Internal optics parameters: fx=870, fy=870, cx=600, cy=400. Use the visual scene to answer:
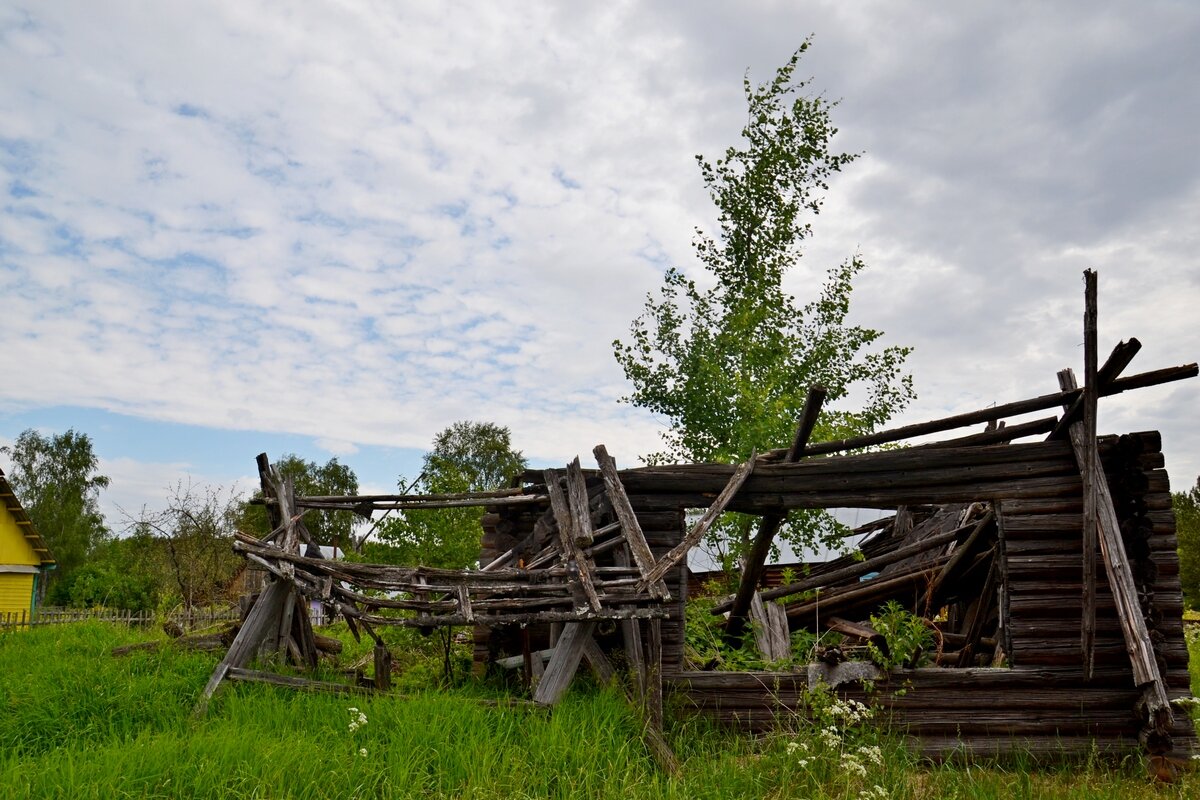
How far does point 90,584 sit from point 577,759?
2292cm

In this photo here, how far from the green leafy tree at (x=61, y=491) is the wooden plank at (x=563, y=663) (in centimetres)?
3231

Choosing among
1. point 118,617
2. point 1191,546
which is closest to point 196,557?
point 118,617

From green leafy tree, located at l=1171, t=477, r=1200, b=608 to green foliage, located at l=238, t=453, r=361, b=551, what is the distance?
98.5 feet

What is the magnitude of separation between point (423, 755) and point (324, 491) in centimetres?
4015

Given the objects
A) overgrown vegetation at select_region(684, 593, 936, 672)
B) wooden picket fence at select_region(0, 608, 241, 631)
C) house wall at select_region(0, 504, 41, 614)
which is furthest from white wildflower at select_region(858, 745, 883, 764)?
house wall at select_region(0, 504, 41, 614)

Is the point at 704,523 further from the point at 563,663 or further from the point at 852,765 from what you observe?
the point at 852,765

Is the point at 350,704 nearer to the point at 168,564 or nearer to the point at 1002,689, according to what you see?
the point at 1002,689

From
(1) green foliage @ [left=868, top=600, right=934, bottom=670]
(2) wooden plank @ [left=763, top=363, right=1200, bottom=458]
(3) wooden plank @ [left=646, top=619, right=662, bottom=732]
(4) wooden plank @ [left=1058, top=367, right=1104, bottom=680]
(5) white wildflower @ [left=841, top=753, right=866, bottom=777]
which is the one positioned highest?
(2) wooden plank @ [left=763, top=363, right=1200, bottom=458]

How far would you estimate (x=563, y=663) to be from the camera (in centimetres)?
741

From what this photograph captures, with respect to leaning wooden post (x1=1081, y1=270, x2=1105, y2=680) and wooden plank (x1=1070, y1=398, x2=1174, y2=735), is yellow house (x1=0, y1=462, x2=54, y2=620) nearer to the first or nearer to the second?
leaning wooden post (x1=1081, y1=270, x2=1105, y2=680)

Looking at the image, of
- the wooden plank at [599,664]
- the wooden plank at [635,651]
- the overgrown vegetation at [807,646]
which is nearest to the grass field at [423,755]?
the wooden plank at [599,664]

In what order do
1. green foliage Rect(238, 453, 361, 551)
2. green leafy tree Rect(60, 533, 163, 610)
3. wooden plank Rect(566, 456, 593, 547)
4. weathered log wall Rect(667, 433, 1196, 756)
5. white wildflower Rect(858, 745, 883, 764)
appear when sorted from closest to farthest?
white wildflower Rect(858, 745, 883, 764) < weathered log wall Rect(667, 433, 1196, 756) < wooden plank Rect(566, 456, 593, 547) < green leafy tree Rect(60, 533, 163, 610) < green foliage Rect(238, 453, 361, 551)

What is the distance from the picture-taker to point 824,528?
18.6 meters

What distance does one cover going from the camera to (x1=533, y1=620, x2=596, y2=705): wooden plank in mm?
7191
